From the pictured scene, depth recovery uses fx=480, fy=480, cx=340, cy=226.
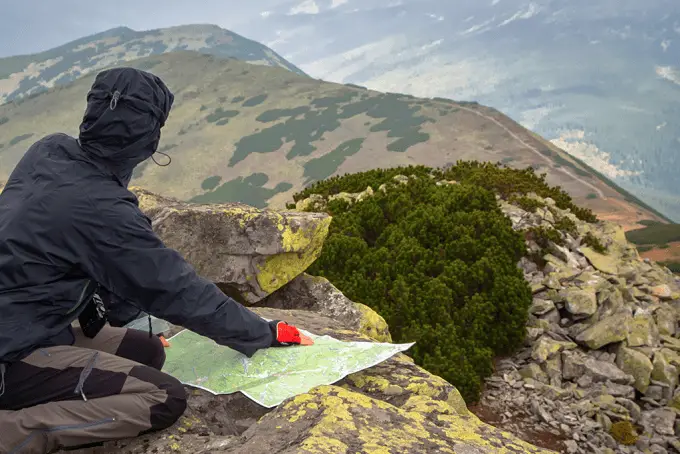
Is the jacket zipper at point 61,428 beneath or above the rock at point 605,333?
above

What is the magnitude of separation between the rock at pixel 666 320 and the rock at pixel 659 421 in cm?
258

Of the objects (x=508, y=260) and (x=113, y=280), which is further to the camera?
(x=508, y=260)

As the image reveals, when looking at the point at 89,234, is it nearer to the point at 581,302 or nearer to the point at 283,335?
the point at 283,335

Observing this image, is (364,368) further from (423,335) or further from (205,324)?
(423,335)

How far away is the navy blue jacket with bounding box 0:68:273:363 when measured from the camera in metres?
2.42

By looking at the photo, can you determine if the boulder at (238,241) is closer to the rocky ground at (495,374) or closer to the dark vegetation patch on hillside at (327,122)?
the rocky ground at (495,374)

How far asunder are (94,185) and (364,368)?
2230 mm

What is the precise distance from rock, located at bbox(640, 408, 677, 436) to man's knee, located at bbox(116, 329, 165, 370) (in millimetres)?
6860

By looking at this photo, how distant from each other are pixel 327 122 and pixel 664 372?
6500 cm

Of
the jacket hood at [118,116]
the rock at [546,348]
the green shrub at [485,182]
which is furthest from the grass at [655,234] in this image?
the jacket hood at [118,116]

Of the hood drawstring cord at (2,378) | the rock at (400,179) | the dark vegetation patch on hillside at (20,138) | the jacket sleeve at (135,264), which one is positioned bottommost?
the rock at (400,179)

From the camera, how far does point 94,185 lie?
254 cm

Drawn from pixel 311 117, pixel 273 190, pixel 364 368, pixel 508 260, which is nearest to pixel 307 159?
pixel 273 190

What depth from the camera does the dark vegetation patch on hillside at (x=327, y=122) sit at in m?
62.8
